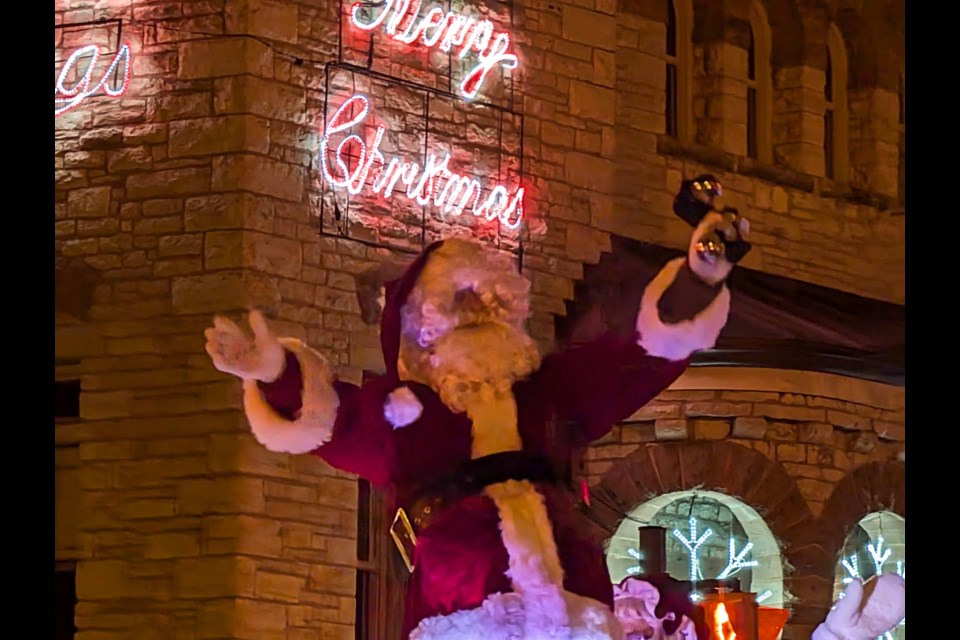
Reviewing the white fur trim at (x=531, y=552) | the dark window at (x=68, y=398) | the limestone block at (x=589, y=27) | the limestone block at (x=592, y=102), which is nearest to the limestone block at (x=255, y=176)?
the dark window at (x=68, y=398)

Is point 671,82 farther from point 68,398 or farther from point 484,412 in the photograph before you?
point 484,412

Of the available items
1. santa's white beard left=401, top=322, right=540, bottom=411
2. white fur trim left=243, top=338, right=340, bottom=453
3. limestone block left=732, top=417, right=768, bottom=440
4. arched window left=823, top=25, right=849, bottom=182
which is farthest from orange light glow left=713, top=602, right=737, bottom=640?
arched window left=823, top=25, right=849, bottom=182

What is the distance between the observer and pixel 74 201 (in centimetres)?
865

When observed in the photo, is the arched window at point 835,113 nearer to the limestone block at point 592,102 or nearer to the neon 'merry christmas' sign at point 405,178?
the limestone block at point 592,102

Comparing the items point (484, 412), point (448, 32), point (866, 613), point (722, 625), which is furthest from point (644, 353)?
point (448, 32)

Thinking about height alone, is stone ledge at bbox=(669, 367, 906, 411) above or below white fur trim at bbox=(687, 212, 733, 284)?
above

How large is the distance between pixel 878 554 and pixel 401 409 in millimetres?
6049

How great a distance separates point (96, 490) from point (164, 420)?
1.28 feet

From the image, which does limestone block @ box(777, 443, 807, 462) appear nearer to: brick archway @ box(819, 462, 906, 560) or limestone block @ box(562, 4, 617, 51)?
brick archway @ box(819, 462, 906, 560)

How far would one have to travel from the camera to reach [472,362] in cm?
537

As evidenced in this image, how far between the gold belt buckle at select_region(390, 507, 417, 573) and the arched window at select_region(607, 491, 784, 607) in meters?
4.87

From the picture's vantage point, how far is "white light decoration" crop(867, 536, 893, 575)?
1084 cm
